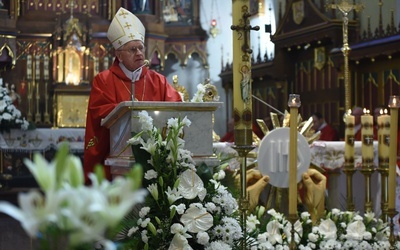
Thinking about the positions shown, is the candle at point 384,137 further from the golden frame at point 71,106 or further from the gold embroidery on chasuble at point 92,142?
the golden frame at point 71,106

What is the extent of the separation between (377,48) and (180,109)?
6602 millimetres

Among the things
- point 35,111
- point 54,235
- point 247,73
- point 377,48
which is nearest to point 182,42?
point 35,111

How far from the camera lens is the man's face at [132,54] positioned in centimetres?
401

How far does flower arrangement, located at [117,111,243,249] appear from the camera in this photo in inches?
111

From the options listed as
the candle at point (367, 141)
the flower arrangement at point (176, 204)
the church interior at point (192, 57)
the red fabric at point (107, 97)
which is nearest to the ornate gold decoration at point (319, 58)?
the church interior at point (192, 57)

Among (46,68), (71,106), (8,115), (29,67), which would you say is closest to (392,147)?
(8,115)

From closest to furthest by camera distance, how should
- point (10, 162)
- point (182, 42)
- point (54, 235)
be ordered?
point (54, 235)
point (10, 162)
point (182, 42)

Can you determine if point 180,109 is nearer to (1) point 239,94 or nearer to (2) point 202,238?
(1) point 239,94

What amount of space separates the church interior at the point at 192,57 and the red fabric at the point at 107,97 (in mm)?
5102

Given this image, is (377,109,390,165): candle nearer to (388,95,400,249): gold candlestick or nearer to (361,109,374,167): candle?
(361,109,374,167): candle

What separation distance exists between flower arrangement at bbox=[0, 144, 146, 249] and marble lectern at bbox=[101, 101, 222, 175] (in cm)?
245

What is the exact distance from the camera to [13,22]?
13258 millimetres

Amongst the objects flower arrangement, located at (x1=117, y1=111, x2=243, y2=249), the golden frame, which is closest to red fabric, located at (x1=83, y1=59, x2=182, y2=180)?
flower arrangement, located at (x1=117, y1=111, x2=243, y2=249)

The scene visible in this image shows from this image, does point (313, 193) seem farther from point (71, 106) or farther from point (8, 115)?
point (71, 106)
